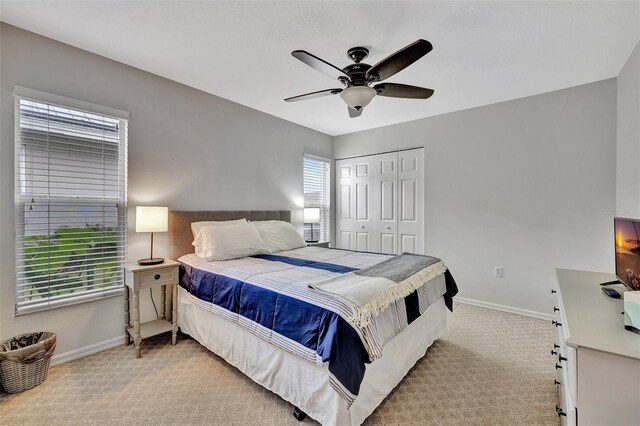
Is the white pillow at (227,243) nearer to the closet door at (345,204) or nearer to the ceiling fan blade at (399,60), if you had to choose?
the ceiling fan blade at (399,60)

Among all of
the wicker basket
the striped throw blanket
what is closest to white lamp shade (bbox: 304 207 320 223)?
the striped throw blanket

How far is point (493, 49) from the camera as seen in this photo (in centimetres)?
231

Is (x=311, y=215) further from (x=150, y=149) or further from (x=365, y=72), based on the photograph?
(x=365, y=72)

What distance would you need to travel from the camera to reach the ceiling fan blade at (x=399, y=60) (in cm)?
161

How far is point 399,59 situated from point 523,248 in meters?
2.87

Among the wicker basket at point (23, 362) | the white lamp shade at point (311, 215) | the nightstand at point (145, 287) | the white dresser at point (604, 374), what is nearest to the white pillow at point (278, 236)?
the white lamp shade at point (311, 215)

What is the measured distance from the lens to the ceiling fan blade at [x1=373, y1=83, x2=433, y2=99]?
222 cm

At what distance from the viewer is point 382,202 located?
4547 millimetres

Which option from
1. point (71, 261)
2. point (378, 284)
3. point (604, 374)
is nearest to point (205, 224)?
point (71, 261)

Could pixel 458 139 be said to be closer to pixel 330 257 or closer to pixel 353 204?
pixel 353 204

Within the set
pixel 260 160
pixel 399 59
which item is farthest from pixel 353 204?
pixel 399 59

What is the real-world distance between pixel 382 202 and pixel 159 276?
327cm

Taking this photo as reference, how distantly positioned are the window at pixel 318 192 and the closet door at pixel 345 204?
0.54ft

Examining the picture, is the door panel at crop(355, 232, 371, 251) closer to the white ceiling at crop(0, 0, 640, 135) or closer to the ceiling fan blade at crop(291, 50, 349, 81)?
the white ceiling at crop(0, 0, 640, 135)
